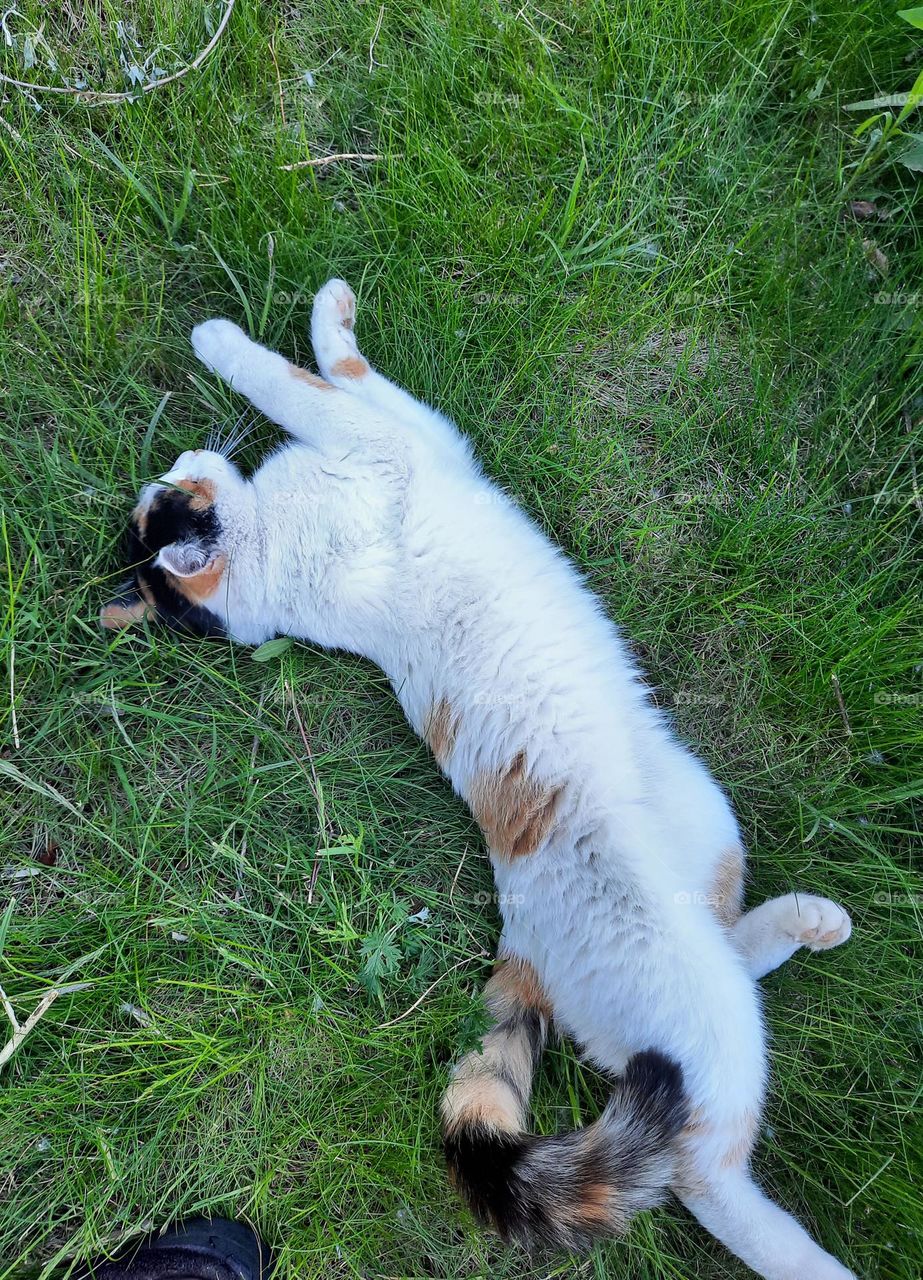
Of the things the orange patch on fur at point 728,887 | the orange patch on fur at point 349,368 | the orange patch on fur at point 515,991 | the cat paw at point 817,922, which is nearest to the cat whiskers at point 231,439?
the orange patch on fur at point 349,368

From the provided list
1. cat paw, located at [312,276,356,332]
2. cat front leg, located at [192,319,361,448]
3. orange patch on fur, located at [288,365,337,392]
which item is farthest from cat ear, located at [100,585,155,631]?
cat paw, located at [312,276,356,332]

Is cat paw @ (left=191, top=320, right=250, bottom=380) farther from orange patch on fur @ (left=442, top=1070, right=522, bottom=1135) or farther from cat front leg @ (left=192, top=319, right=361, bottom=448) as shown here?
orange patch on fur @ (left=442, top=1070, right=522, bottom=1135)

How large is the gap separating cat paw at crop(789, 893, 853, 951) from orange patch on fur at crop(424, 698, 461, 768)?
109 cm

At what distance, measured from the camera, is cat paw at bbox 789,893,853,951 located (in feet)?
7.19

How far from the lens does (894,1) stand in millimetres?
2604

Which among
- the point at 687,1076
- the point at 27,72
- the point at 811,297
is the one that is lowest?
the point at 687,1076

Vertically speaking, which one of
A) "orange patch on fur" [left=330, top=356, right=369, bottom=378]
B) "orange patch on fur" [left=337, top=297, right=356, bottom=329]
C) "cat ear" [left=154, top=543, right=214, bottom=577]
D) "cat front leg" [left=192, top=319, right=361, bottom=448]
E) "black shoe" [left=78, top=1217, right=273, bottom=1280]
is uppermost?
"orange patch on fur" [left=337, top=297, right=356, bottom=329]

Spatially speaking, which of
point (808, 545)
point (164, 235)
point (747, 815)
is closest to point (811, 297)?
point (808, 545)

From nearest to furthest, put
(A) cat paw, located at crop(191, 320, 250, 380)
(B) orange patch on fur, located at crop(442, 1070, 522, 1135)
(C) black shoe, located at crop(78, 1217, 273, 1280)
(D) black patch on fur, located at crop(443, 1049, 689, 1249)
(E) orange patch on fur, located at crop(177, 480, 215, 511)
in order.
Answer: (D) black patch on fur, located at crop(443, 1049, 689, 1249)
(B) orange patch on fur, located at crop(442, 1070, 522, 1135)
(C) black shoe, located at crop(78, 1217, 273, 1280)
(E) orange patch on fur, located at crop(177, 480, 215, 511)
(A) cat paw, located at crop(191, 320, 250, 380)

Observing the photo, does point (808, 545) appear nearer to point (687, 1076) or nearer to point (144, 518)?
point (687, 1076)

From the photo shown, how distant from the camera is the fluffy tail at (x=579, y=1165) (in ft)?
5.95

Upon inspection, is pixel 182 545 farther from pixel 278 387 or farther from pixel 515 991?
pixel 515 991

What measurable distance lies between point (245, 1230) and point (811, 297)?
11.5 ft

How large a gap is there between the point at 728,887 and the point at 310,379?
204 centimetres
